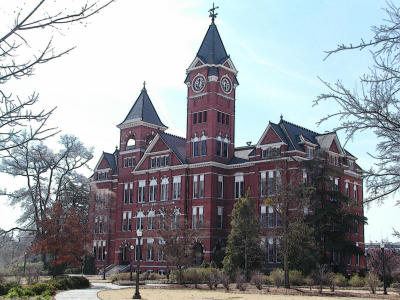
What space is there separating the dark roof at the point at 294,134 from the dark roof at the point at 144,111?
19919 mm

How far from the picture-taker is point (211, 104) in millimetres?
60281

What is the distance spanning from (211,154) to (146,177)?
10.3m

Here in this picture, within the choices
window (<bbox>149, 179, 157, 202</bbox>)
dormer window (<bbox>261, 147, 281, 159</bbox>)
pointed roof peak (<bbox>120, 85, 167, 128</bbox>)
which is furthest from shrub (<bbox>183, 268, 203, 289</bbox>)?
pointed roof peak (<bbox>120, 85, 167, 128</bbox>)

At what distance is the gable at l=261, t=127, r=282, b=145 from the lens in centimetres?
5506

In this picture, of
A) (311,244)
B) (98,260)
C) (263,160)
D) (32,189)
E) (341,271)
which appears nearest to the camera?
(311,244)

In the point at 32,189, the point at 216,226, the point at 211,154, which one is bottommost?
the point at 216,226

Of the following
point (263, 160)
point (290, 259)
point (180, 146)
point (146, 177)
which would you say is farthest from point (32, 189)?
point (290, 259)

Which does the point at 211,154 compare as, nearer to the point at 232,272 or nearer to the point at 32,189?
the point at 232,272

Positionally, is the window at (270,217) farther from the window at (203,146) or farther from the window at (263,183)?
the window at (203,146)

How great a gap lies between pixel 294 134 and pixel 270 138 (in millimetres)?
2974

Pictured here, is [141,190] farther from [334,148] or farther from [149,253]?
[334,148]

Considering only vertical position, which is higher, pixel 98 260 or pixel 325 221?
pixel 325 221

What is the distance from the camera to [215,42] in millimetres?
62938

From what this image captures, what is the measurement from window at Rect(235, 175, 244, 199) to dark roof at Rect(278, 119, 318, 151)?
7.32 m
